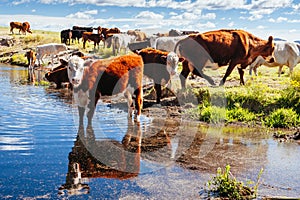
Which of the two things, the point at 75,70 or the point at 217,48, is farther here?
the point at 217,48

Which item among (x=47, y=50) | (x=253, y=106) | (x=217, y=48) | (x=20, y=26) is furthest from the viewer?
(x=20, y=26)

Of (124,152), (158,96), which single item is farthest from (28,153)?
(158,96)

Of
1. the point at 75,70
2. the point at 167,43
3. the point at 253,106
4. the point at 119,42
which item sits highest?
the point at 119,42

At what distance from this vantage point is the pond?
4.95 m

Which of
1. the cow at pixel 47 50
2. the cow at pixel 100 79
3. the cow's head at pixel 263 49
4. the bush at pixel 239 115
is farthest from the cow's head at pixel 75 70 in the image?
the cow at pixel 47 50

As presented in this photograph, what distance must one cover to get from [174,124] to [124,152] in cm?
272

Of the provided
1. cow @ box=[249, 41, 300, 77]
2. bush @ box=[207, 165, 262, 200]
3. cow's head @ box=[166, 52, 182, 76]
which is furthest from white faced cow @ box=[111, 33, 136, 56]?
bush @ box=[207, 165, 262, 200]

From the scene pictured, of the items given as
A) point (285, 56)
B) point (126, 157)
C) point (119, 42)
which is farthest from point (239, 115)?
point (119, 42)

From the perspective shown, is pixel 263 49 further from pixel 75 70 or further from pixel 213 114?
pixel 75 70

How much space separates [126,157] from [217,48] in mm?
6327

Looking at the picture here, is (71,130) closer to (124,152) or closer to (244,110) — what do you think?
(124,152)

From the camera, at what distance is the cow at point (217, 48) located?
11.5 meters

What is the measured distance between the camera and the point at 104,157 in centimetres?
624

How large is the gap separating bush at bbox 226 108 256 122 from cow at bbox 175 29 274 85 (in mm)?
2368
